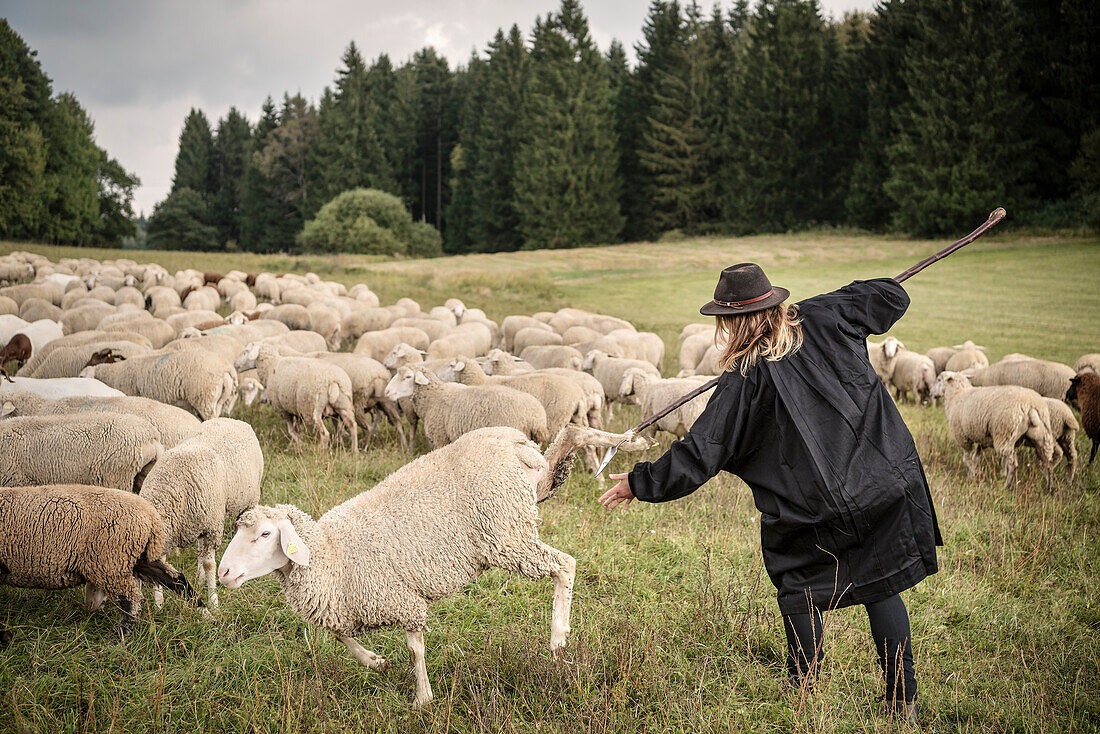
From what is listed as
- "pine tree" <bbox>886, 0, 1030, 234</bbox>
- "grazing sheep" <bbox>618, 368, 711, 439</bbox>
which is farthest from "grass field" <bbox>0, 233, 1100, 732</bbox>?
"pine tree" <bbox>886, 0, 1030, 234</bbox>

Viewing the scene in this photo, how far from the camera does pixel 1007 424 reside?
7.43 metres

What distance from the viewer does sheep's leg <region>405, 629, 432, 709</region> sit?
3.59m

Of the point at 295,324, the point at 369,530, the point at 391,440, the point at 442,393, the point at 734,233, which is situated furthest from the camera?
the point at 734,233

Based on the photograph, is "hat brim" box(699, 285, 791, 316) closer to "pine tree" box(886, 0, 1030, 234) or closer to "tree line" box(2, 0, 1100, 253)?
"tree line" box(2, 0, 1100, 253)

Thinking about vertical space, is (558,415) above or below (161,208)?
below

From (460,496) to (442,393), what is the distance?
11.9ft

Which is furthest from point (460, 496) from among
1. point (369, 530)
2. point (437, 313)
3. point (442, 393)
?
point (437, 313)

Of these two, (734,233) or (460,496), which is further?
(734,233)

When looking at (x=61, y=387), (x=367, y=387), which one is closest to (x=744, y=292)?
(x=367, y=387)

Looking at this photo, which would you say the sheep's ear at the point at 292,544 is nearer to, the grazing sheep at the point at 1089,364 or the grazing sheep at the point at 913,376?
the grazing sheep at the point at 913,376

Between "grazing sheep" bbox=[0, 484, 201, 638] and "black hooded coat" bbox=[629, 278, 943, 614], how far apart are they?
3.13 m

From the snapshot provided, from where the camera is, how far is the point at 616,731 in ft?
10.9

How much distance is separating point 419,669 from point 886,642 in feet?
7.68

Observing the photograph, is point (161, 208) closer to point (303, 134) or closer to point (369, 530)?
point (303, 134)
